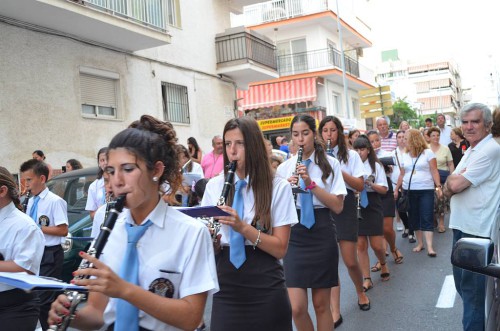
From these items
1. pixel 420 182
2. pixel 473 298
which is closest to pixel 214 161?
pixel 420 182

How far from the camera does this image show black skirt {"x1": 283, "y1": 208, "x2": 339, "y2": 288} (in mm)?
4473

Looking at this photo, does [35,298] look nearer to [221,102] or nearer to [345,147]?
[345,147]

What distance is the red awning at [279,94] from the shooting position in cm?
2862

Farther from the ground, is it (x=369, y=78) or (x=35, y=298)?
(x=369, y=78)

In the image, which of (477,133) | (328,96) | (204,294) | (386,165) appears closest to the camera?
(204,294)

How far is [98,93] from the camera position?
1337 centimetres

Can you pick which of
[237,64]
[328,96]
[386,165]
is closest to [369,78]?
[328,96]

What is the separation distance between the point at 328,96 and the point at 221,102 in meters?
12.0

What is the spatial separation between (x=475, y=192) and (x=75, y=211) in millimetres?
5718

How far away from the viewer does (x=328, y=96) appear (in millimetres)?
29609

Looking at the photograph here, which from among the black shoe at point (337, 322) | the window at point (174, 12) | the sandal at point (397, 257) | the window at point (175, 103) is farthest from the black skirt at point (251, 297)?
the window at point (174, 12)

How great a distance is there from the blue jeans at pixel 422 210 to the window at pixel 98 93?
7.81 metres

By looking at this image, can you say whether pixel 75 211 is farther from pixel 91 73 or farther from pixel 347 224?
pixel 91 73

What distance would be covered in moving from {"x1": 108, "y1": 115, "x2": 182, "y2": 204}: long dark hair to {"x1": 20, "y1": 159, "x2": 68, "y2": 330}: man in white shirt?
10.4 ft
